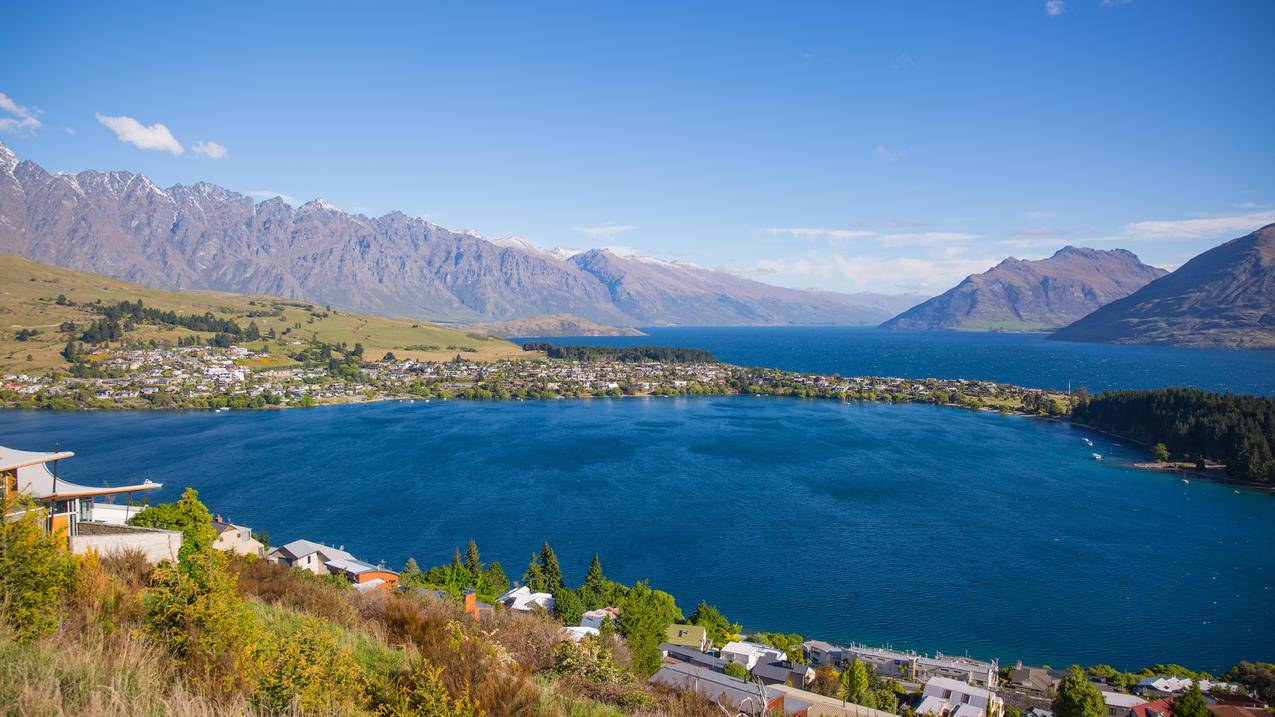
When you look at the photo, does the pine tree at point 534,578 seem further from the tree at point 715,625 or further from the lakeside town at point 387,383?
the lakeside town at point 387,383

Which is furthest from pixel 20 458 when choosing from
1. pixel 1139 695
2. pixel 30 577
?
pixel 1139 695

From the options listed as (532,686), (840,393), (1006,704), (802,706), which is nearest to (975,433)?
(840,393)

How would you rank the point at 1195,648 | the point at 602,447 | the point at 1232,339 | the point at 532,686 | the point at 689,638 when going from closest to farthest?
1. the point at 532,686
2. the point at 689,638
3. the point at 1195,648
4. the point at 602,447
5. the point at 1232,339

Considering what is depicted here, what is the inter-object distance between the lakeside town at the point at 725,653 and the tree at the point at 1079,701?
4 cm

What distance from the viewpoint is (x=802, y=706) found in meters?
9.48

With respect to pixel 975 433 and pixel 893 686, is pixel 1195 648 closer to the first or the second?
pixel 893 686

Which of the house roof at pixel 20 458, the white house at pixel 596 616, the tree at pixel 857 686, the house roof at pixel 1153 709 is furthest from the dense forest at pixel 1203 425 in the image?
the house roof at pixel 20 458

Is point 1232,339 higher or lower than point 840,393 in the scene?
higher

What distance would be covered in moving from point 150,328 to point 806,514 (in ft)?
249

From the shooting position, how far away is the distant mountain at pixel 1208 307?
11344cm

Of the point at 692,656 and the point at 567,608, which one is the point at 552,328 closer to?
the point at 567,608

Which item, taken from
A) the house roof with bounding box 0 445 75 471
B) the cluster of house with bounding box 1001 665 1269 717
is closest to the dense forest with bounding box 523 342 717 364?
the cluster of house with bounding box 1001 665 1269 717

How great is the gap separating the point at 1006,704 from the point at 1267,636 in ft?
32.9

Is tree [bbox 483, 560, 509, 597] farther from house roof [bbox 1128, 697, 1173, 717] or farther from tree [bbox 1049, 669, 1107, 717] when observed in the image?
house roof [bbox 1128, 697, 1173, 717]
